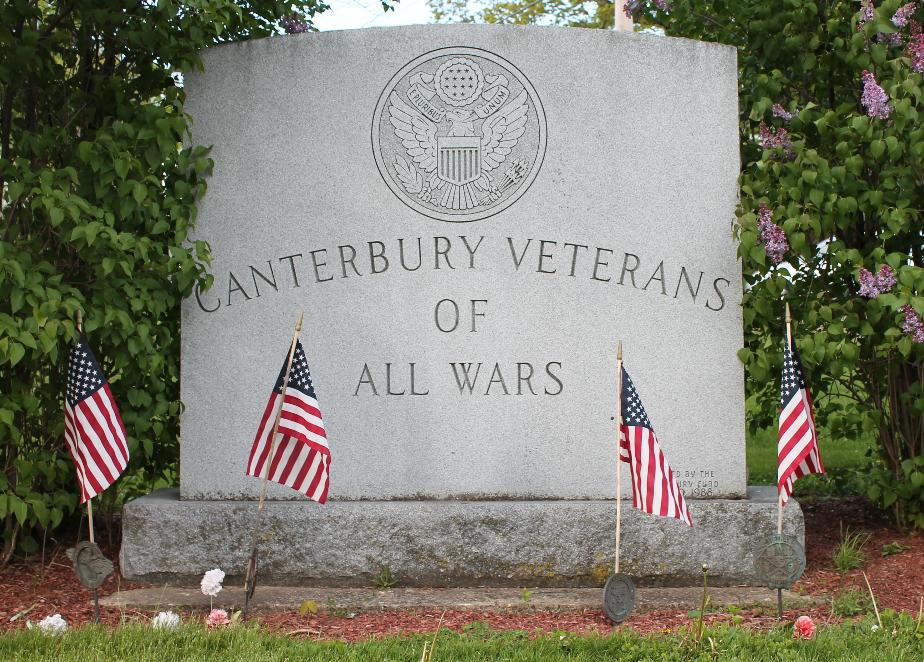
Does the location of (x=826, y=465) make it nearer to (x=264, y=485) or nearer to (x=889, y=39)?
(x=889, y=39)

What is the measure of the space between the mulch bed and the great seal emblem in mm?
2111

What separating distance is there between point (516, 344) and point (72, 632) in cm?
255

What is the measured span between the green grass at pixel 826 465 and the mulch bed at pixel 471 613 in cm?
82

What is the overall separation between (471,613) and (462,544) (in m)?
0.46

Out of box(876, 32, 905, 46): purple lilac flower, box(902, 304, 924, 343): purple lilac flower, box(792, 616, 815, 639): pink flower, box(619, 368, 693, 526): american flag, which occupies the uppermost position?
box(876, 32, 905, 46): purple lilac flower

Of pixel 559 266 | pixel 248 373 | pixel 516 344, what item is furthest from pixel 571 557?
pixel 248 373

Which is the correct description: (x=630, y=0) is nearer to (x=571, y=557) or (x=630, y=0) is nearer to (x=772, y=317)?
(x=772, y=317)

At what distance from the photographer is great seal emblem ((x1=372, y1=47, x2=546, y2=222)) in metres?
5.54

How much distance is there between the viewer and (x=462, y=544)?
5227 millimetres

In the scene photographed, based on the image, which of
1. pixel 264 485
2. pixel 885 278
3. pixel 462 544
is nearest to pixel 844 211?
pixel 885 278

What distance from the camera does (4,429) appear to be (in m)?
5.14

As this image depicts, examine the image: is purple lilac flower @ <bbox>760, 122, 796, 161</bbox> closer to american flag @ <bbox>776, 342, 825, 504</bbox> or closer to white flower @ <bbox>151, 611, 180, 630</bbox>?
american flag @ <bbox>776, 342, 825, 504</bbox>

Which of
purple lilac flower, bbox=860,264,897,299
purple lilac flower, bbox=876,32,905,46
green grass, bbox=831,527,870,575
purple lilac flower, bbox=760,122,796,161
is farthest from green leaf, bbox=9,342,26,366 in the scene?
purple lilac flower, bbox=876,32,905,46

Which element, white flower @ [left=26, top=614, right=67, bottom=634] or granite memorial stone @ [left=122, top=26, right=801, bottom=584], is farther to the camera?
granite memorial stone @ [left=122, top=26, right=801, bottom=584]
